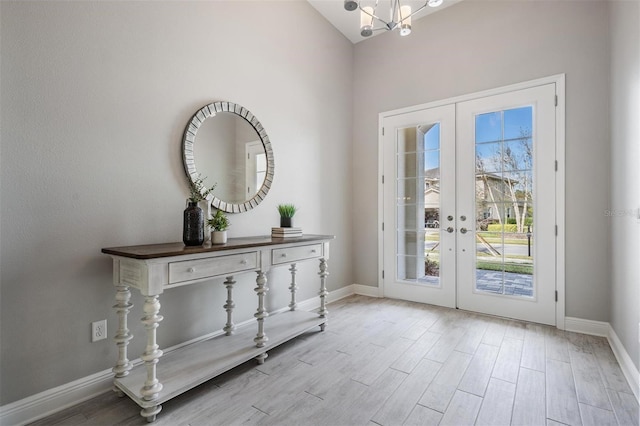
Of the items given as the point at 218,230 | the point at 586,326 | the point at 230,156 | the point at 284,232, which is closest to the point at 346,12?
the point at 230,156

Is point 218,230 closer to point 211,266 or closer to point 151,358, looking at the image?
point 211,266

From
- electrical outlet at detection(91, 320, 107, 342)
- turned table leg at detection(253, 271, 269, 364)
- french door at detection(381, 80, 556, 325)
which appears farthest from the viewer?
french door at detection(381, 80, 556, 325)

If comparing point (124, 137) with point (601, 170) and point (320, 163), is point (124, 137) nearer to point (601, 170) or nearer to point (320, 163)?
point (320, 163)

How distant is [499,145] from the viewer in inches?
127

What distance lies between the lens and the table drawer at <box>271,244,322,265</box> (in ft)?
7.75

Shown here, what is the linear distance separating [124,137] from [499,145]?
3291mm

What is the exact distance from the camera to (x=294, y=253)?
8.32 ft

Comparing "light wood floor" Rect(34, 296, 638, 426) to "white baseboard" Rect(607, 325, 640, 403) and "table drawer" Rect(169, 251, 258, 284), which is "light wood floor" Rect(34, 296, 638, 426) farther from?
"table drawer" Rect(169, 251, 258, 284)

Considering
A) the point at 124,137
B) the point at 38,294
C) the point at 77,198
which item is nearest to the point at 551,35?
the point at 124,137

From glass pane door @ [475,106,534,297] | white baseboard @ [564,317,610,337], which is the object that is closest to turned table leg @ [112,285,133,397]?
glass pane door @ [475,106,534,297]

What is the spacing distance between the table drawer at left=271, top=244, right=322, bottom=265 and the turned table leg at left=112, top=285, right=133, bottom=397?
93cm

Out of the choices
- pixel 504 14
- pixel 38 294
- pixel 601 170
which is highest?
pixel 504 14

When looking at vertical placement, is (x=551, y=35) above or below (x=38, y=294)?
above

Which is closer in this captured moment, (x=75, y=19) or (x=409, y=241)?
(x=75, y=19)
